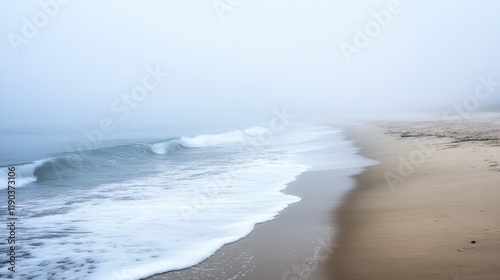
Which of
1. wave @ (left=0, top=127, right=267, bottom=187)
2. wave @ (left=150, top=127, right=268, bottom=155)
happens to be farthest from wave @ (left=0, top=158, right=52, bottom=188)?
wave @ (left=150, top=127, right=268, bottom=155)

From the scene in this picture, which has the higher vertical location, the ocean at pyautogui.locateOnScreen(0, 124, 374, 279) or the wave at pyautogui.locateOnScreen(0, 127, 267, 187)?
the wave at pyautogui.locateOnScreen(0, 127, 267, 187)

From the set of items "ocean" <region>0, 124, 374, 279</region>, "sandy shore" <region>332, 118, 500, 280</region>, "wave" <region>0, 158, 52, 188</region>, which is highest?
"wave" <region>0, 158, 52, 188</region>

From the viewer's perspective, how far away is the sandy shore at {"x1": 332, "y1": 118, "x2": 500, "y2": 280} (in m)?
4.60

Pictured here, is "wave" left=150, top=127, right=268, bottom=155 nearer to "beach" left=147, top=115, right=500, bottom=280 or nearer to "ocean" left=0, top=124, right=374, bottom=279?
"ocean" left=0, top=124, right=374, bottom=279

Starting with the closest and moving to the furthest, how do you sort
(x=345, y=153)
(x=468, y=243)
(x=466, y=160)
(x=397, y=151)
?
(x=468, y=243), (x=466, y=160), (x=397, y=151), (x=345, y=153)

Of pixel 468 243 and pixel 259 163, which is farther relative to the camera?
pixel 259 163

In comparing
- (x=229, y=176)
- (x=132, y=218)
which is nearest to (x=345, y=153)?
(x=229, y=176)

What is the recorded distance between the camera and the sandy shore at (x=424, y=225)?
460 cm

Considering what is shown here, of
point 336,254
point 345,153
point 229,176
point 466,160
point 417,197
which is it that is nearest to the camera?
point 336,254

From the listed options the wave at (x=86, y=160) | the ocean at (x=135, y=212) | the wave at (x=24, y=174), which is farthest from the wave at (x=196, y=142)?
the wave at (x=24, y=174)

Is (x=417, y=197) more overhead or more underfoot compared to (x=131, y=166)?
more underfoot

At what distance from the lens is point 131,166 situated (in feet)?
65.7

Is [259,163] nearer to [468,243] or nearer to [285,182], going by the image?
[285,182]

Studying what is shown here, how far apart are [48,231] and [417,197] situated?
23.9ft
